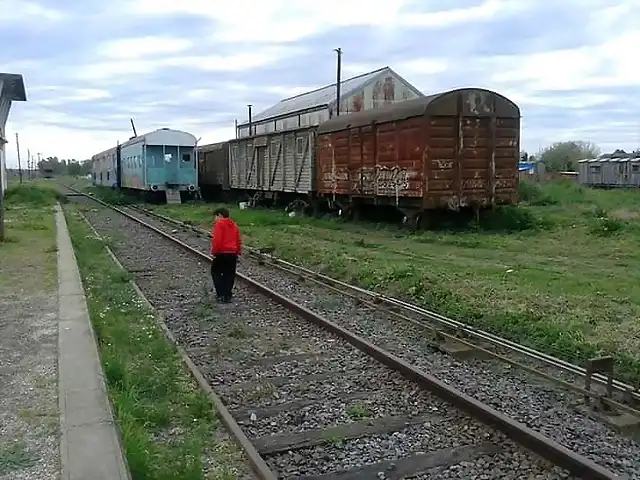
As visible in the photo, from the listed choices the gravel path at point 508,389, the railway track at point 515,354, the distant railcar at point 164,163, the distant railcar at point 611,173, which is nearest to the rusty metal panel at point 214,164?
the distant railcar at point 164,163

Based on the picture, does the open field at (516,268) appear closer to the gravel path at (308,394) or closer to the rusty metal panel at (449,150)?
the rusty metal panel at (449,150)

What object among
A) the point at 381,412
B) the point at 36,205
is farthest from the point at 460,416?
the point at 36,205

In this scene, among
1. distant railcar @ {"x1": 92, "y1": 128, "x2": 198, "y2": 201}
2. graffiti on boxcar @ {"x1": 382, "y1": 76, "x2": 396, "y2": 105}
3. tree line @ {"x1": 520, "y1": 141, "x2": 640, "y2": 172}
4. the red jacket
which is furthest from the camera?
tree line @ {"x1": 520, "y1": 141, "x2": 640, "y2": 172}

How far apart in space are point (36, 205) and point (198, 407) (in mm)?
34006

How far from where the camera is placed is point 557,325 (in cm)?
780

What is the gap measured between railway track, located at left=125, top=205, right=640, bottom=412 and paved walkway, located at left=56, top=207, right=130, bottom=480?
3.56m

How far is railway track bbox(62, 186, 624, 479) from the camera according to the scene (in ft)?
15.1

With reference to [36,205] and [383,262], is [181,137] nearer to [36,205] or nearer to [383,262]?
[36,205]

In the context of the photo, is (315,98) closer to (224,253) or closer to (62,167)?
(224,253)

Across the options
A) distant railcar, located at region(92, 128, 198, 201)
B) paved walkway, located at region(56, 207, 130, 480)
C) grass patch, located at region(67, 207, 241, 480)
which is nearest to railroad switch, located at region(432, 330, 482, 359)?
grass patch, located at region(67, 207, 241, 480)

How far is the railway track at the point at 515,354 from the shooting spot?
5.67 metres

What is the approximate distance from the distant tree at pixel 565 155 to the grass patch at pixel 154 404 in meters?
79.2

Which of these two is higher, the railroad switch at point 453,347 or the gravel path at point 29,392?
the gravel path at point 29,392

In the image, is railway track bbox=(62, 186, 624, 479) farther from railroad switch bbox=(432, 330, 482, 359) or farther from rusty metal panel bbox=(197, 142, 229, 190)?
rusty metal panel bbox=(197, 142, 229, 190)
